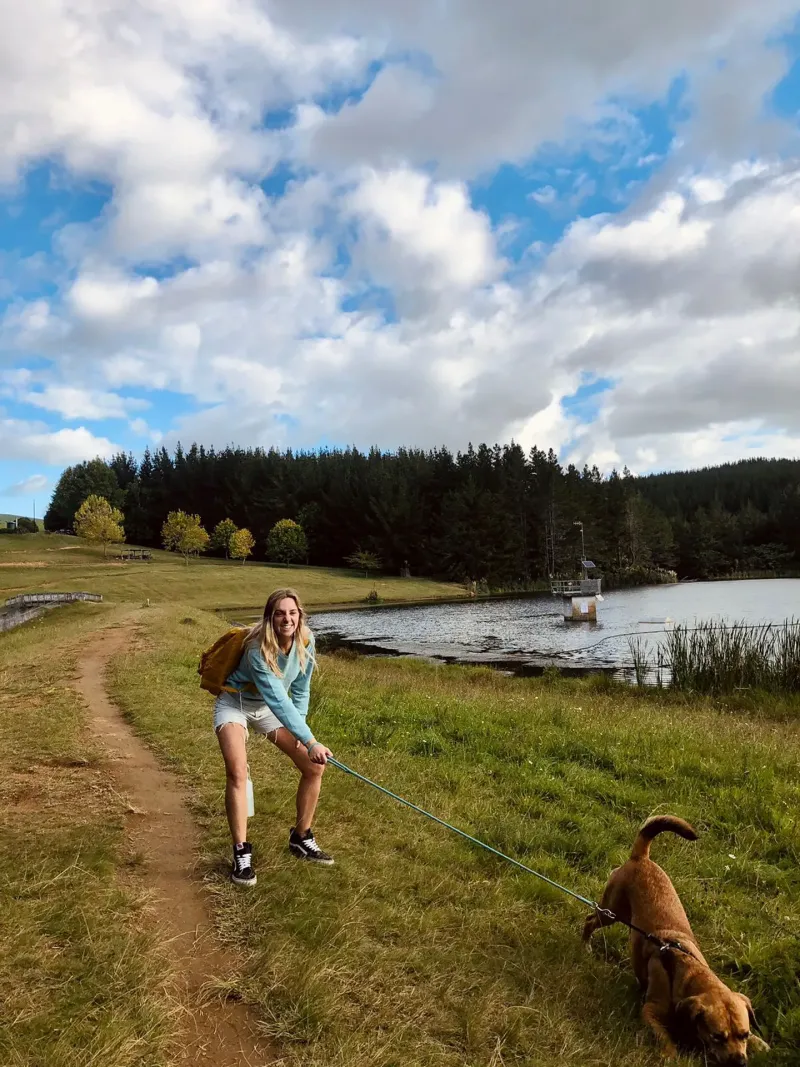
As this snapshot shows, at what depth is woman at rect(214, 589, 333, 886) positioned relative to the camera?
4.59m

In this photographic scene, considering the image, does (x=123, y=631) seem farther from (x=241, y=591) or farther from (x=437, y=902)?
(x=241, y=591)

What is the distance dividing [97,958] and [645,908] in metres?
3.09

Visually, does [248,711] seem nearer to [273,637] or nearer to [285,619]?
[273,637]

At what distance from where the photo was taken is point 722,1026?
10.4ft

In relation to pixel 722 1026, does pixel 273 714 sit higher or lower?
higher

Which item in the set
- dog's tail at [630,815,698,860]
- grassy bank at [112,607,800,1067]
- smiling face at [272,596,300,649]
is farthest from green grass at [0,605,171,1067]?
dog's tail at [630,815,698,860]

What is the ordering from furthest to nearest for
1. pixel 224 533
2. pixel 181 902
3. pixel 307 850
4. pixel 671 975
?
pixel 224 533
pixel 307 850
pixel 181 902
pixel 671 975

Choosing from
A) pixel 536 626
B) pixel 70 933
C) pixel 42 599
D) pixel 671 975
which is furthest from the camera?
pixel 536 626

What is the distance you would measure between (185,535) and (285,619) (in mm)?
85078

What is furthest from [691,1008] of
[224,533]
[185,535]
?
[224,533]

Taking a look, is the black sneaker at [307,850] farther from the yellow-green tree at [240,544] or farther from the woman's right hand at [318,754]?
the yellow-green tree at [240,544]

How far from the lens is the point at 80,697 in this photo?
36.5 ft

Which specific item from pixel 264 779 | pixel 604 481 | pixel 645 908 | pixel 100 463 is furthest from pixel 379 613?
pixel 100 463

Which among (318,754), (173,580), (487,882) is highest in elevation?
(318,754)
